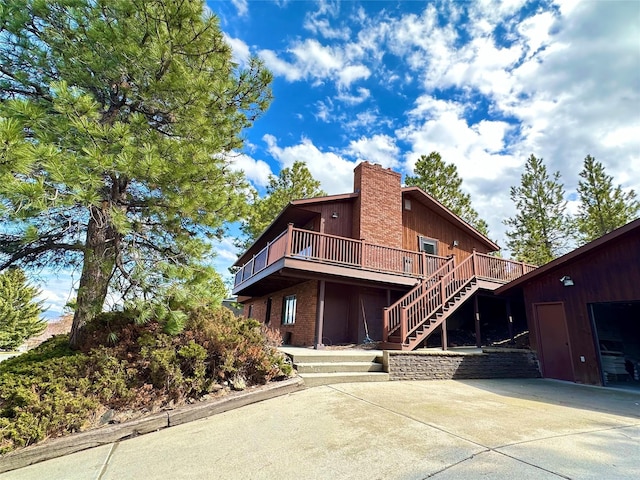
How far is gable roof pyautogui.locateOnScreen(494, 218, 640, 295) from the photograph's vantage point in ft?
25.3

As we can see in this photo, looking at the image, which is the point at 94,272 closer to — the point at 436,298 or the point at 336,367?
the point at 336,367

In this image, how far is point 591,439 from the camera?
372 centimetres

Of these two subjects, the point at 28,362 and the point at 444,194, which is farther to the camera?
the point at 444,194

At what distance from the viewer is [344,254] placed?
1059cm

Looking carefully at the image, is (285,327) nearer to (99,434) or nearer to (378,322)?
(378,322)

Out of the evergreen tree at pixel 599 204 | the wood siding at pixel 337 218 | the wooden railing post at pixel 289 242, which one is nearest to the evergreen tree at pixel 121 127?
the wooden railing post at pixel 289 242

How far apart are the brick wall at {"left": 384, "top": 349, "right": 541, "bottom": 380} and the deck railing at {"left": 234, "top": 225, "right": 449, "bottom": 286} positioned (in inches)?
134

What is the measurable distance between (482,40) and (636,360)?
1164 centimetres

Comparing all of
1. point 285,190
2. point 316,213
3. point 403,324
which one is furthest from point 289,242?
point 285,190

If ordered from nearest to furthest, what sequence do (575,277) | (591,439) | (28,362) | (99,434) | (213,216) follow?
(591,439), (99,434), (28,362), (213,216), (575,277)

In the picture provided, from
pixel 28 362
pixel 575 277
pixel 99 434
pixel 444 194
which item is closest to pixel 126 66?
pixel 28 362

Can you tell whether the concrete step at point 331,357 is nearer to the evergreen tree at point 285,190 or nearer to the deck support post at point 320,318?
the deck support post at point 320,318

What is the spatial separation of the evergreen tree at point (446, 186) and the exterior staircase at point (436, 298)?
12859 mm

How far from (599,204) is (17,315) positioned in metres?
42.4
